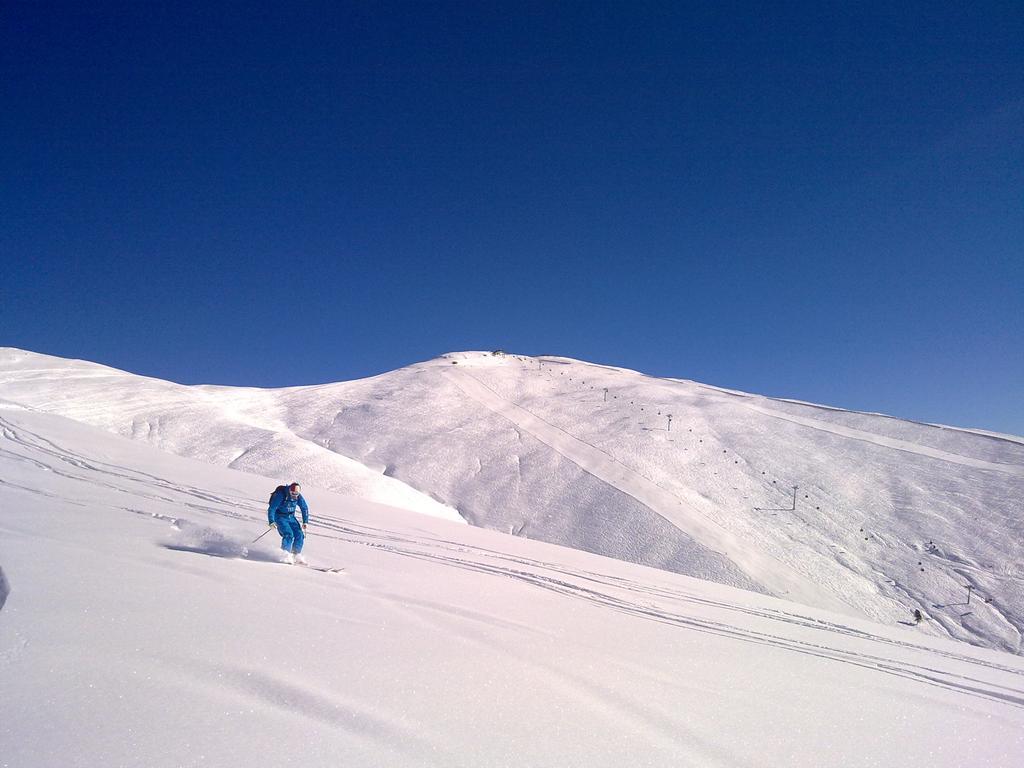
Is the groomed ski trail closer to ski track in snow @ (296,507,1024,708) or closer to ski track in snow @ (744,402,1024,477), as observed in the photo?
ski track in snow @ (296,507,1024,708)

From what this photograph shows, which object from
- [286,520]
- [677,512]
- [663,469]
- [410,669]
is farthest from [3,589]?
[663,469]

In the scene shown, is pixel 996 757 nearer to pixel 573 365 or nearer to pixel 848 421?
pixel 848 421

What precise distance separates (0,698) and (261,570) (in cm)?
403

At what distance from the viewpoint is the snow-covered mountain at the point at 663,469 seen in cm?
1619

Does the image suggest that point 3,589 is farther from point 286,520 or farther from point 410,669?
point 286,520

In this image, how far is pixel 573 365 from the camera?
41812 millimetres

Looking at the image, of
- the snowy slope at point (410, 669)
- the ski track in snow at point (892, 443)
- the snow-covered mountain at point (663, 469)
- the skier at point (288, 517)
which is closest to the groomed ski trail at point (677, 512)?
the snow-covered mountain at point (663, 469)

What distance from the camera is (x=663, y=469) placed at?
22688 mm

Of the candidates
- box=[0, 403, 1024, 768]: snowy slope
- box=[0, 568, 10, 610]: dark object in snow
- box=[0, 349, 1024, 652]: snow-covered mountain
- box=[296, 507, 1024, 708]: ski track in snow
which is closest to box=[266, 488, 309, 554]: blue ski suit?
box=[0, 403, 1024, 768]: snowy slope

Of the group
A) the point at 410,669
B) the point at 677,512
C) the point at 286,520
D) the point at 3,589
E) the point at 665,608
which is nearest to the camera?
the point at 410,669

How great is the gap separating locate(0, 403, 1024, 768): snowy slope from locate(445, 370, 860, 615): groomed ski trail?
523 centimetres

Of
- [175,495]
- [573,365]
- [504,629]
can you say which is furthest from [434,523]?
[573,365]

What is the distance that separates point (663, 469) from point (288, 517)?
16.4 m

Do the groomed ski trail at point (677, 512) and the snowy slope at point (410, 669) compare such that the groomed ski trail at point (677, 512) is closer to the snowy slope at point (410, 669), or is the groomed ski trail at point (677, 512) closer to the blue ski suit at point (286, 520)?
the snowy slope at point (410, 669)
